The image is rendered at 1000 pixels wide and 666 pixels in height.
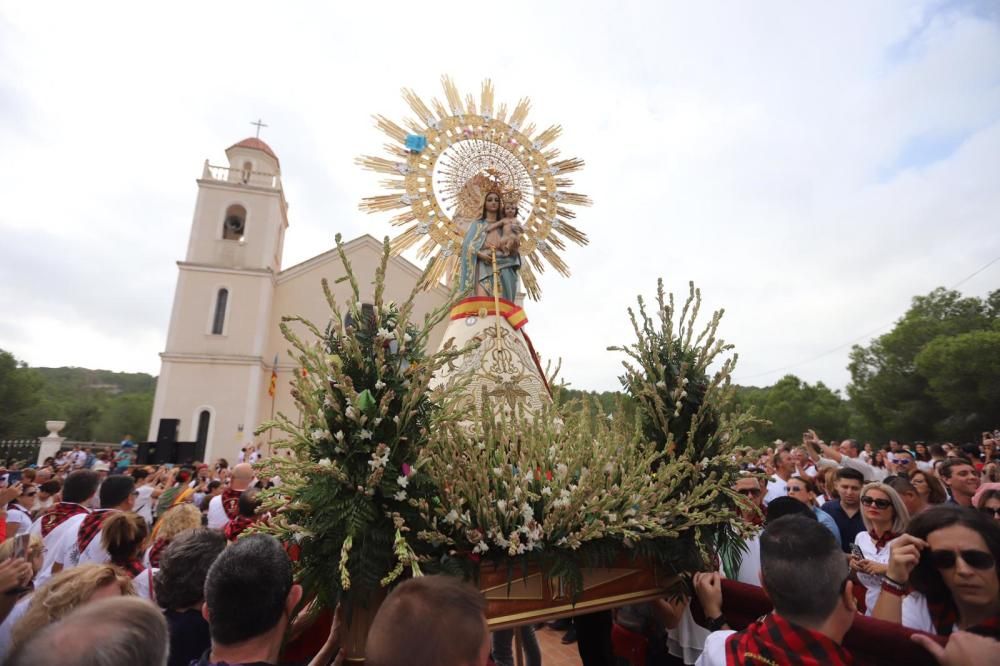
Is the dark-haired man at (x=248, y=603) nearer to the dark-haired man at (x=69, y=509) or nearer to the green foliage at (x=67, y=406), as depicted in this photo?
the dark-haired man at (x=69, y=509)

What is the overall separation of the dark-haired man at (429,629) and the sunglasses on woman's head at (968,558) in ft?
5.91

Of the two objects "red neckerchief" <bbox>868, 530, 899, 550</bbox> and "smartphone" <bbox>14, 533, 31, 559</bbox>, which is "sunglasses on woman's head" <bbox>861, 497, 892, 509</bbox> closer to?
"red neckerchief" <bbox>868, 530, 899, 550</bbox>

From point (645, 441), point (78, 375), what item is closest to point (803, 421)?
point (645, 441)

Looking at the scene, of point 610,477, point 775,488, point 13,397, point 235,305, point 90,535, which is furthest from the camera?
point 13,397

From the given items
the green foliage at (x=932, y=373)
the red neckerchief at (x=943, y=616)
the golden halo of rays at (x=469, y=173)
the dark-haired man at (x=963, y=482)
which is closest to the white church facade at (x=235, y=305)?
the golden halo of rays at (x=469, y=173)

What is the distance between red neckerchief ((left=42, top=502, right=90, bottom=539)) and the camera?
4270 millimetres

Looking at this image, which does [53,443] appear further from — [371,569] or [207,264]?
[371,569]

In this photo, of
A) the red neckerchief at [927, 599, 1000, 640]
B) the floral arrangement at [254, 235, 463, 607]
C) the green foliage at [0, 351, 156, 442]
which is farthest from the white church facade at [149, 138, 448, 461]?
the green foliage at [0, 351, 156, 442]

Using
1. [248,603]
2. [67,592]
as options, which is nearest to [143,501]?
[67,592]

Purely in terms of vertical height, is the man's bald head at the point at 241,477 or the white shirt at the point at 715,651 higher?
the man's bald head at the point at 241,477

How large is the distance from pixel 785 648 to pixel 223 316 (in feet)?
76.6

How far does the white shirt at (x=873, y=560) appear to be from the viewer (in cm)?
285

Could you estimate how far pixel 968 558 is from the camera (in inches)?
76.9

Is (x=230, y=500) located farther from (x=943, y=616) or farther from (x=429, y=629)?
(x=943, y=616)
